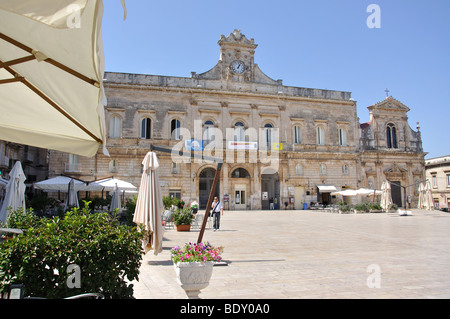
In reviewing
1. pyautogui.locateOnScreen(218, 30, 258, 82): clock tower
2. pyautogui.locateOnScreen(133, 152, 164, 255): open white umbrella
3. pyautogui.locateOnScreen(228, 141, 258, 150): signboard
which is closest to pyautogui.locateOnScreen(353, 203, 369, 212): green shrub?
pyautogui.locateOnScreen(228, 141, 258, 150): signboard

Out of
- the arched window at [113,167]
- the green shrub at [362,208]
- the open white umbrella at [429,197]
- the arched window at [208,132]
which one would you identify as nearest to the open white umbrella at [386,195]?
the green shrub at [362,208]

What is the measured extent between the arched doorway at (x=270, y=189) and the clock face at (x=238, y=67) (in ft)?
32.1

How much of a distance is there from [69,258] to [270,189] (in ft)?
101

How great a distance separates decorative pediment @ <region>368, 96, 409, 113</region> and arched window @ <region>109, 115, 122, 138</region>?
83.3ft

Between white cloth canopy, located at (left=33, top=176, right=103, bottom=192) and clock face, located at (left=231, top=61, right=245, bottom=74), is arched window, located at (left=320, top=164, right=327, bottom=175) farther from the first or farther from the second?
white cloth canopy, located at (left=33, top=176, right=103, bottom=192)

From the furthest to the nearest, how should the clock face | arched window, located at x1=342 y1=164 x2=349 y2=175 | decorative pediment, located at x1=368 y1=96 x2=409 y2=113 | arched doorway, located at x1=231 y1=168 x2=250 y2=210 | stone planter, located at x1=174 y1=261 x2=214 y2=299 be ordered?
decorative pediment, located at x1=368 y1=96 x2=409 y2=113, arched window, located at x1=342 y1=164 x2=349 y2=175, the clock face, arched doorway, located at x1=231 y1=168 x2=250 y2=210, stone planter, located at x1=174 y1=261 x2=214 y2=299

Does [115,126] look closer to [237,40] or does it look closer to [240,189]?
[240,189]

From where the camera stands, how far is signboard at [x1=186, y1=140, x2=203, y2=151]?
97.1 feet

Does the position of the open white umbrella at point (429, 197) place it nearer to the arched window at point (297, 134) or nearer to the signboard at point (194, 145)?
the arched window at point (297, 134)

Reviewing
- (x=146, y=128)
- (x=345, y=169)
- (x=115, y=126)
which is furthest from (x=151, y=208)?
→ (x=345, y=169)

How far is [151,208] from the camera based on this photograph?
667 cm

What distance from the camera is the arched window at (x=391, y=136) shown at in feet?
118
